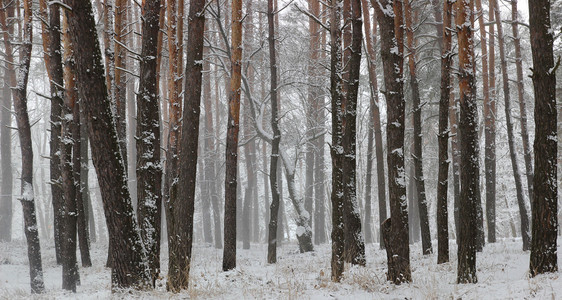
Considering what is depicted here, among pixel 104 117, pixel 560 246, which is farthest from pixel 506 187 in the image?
pixel 104 117

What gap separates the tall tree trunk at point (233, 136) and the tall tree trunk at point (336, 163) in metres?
2.49

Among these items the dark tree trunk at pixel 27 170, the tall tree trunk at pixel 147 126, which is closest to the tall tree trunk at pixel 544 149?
the tall tree trunk at pixel 147 126

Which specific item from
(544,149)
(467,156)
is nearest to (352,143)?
(467,156)

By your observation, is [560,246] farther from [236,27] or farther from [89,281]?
[89,281]

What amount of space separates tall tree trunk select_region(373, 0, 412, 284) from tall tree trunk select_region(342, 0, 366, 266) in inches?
43.2

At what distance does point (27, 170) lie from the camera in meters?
10.5

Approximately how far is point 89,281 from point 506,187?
2867 cm

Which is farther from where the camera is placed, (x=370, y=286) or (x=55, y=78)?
(x=55, y=78)

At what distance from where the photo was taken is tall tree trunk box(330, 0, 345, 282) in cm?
790

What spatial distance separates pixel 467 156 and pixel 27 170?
1040 cm

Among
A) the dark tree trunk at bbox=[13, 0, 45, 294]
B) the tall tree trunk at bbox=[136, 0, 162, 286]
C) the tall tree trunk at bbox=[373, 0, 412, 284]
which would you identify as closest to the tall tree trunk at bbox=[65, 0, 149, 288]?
the tall tree trunk at bbox=[136, 0, 162, 286]

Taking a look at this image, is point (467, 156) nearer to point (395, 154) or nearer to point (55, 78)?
point (395, 154)

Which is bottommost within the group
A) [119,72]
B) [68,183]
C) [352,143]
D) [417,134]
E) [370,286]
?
[370,286]

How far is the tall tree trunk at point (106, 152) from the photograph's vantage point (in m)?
5.40
